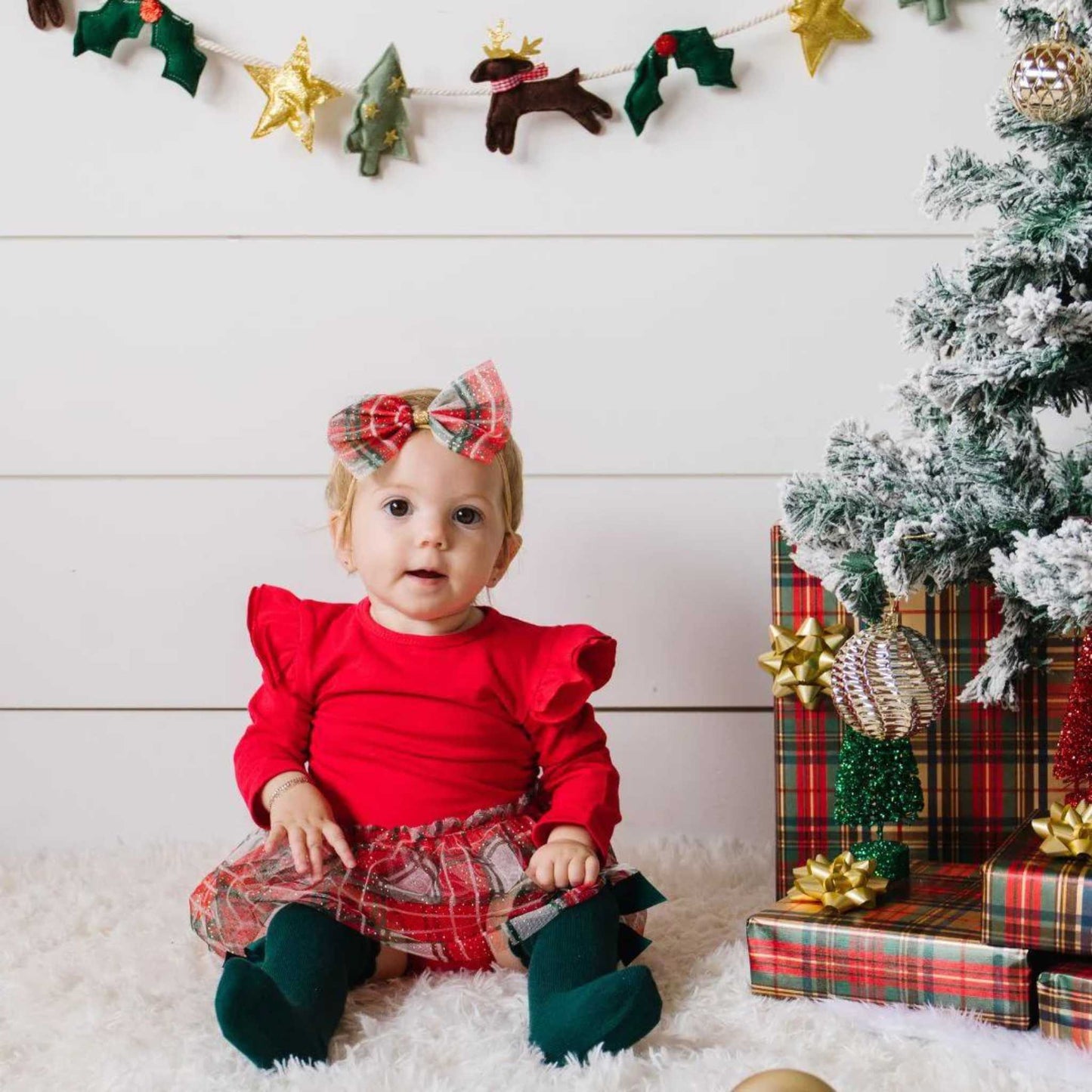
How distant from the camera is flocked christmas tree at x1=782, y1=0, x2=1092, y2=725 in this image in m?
0.90

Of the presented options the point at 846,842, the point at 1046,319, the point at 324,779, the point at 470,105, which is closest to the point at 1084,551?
the point at 1046,319

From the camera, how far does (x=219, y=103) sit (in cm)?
136

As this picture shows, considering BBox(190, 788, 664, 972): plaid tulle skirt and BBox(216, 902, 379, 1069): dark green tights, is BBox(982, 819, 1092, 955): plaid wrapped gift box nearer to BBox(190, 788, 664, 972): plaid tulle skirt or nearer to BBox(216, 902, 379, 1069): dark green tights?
BBox(190, 788, 664, 972): plaid tulle skirt

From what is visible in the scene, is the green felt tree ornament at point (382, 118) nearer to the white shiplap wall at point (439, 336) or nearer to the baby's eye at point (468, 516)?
the white shiplap wall at point (439, 336)

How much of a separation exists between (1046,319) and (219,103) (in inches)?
34.9

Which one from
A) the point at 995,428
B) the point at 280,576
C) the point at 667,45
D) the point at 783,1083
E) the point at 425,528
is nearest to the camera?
the point at 783,1083

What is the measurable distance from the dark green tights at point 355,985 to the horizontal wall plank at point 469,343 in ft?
1.77

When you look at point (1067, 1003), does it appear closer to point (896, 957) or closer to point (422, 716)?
point (896, 957)

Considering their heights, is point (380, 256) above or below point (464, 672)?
above

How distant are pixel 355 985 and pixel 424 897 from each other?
0.29 feet

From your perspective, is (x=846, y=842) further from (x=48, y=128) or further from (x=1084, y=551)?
(x=48, y=128)

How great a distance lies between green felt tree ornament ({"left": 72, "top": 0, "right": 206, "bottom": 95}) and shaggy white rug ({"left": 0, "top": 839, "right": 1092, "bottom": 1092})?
84cm

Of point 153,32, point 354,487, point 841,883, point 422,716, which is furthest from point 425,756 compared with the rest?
point 153,32

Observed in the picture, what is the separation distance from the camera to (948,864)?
113cm
